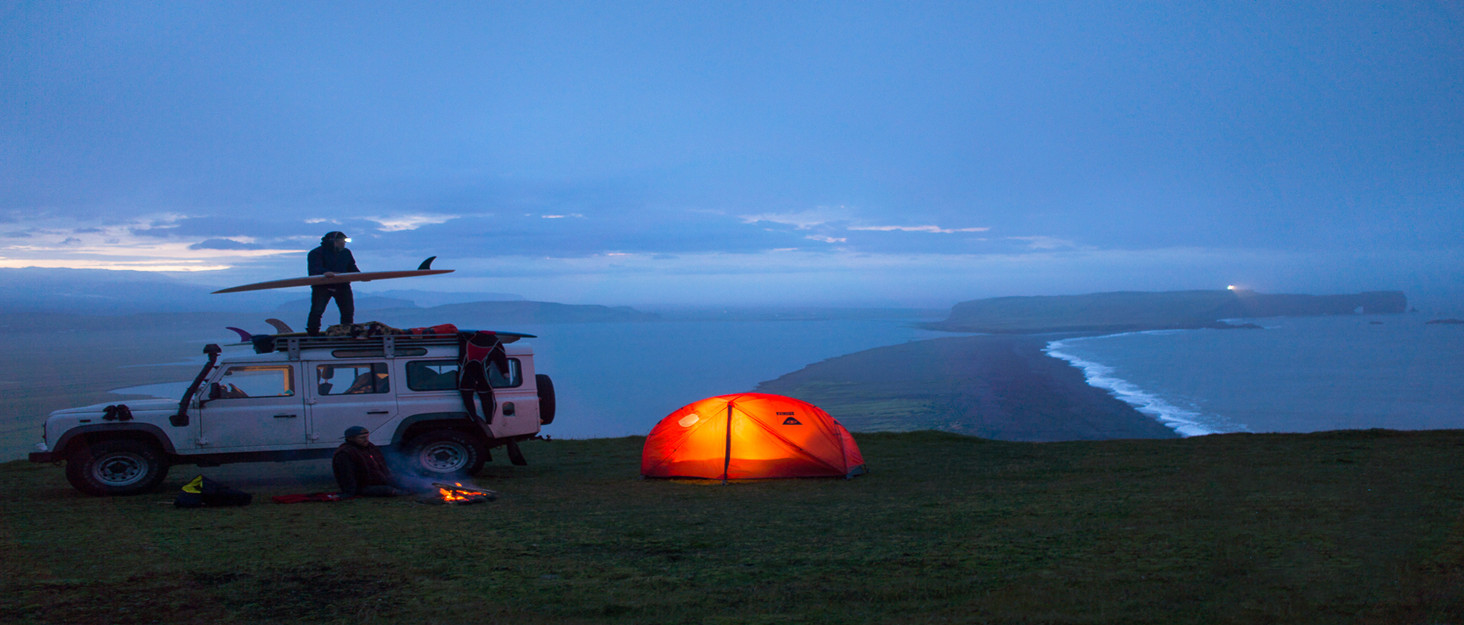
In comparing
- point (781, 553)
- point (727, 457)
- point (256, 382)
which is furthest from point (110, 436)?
point (781, 553)

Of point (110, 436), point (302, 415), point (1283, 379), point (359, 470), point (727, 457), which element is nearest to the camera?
point (359, 470)

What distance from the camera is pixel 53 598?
581 centimetres

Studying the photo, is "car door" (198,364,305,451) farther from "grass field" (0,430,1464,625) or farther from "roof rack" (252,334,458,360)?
"grass field" (0,430,1464,625)

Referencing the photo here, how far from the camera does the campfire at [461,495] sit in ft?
33.0

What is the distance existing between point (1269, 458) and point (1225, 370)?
63851mm

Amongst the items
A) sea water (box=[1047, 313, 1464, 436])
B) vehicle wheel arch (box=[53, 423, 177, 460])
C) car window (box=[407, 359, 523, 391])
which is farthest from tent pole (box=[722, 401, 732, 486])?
sea water (box=[1047, 313, 1464, 436])

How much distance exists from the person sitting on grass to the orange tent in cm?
368

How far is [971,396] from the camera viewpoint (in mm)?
52344

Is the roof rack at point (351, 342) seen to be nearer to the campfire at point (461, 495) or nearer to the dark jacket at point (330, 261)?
the dark jacket at point (330, 261)

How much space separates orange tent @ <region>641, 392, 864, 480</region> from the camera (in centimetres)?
1218

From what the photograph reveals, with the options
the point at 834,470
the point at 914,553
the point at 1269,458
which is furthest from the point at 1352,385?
the point at 914,553

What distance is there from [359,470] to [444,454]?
1503mm

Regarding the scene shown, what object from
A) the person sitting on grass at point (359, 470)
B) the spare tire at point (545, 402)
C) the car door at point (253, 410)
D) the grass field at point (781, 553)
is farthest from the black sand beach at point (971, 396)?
the car door at point (253, 410)

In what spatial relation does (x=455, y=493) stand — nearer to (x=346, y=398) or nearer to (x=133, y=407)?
(x=346, y=398)
